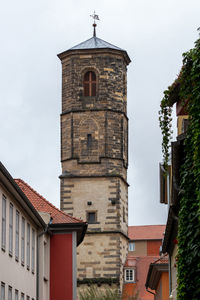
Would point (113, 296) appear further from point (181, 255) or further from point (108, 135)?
point (181, 255)

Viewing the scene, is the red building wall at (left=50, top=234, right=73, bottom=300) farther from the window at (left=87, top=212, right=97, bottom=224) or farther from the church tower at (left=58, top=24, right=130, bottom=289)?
the window at (left=87, top=212, right=97, bottom=224)

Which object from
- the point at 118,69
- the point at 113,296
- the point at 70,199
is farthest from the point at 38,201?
the point at 118,69

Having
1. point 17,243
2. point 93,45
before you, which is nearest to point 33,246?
point 17,243

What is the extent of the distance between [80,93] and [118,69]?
2833 millimetres

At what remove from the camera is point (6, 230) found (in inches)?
941

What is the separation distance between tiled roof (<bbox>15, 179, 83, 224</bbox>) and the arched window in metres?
23.2

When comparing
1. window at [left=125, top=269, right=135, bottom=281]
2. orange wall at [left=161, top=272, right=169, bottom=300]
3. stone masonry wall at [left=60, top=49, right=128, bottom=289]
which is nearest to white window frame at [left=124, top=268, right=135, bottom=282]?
A: window at [left=125, top=269, right=135, bottom=281]

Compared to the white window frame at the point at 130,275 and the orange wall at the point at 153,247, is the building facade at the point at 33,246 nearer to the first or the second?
the white window frame at the point at 130,275

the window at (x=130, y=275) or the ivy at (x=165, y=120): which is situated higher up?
the window at (x=130, y=275)

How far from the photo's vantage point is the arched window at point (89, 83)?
59.8 m

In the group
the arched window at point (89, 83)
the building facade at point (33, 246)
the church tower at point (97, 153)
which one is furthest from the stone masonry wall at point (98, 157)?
the building facade at point (33, 246)

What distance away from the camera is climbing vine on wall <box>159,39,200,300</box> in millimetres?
13234

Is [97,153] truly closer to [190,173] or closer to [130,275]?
[130,275]

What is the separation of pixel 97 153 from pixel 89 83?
4574mm
